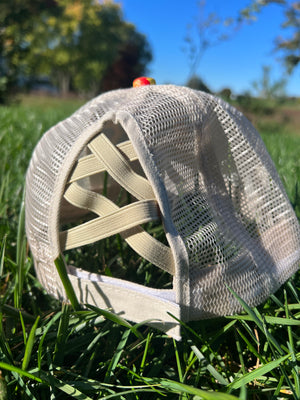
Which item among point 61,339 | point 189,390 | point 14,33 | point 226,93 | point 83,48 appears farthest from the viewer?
point 83,48

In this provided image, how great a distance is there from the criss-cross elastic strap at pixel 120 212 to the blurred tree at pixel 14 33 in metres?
8.72

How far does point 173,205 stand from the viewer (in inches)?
29.6

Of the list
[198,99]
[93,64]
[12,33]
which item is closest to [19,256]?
[198,99]

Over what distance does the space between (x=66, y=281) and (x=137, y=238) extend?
173 mm

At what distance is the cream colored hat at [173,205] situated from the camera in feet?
2.42

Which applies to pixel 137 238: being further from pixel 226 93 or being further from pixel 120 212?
pixel 226 93

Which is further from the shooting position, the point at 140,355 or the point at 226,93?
the point at 226,93

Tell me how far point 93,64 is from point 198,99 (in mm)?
27054

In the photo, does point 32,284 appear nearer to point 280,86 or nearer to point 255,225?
point 255,225

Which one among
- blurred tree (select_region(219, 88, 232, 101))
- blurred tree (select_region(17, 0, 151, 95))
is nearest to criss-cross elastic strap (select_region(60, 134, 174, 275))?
blurred tree (select_region(219, 88, 232, 101))

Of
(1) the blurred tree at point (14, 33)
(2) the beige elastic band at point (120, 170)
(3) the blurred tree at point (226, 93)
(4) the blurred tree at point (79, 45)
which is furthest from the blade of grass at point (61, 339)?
(4) the blurred tree at point (79, 45)

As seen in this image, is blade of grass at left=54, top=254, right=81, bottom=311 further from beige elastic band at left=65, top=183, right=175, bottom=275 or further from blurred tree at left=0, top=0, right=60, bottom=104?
blurred tree at left=0, top=0, right=60, bottom=104

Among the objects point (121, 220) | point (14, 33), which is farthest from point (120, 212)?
point (14, 33)

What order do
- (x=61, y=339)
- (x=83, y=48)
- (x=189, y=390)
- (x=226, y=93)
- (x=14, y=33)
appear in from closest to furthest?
(x=189, y=390) → (x=61, y=339) → (x=226, y=93) → (x=14, y=33) → (x=83, y=48)
